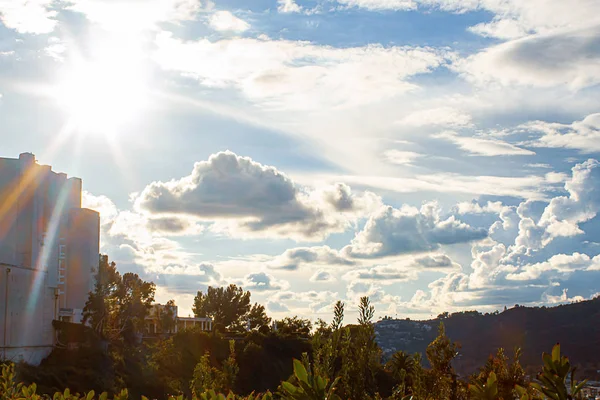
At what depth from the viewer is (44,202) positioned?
6900cm

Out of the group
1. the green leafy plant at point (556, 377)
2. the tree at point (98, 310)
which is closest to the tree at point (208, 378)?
the green leafy plant at point (556, 377)

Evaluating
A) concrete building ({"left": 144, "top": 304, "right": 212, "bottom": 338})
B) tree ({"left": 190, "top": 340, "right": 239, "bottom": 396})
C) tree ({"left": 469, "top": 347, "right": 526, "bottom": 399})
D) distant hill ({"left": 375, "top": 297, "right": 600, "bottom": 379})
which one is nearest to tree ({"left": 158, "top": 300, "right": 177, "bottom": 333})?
concrete building ({"left": 144, "top": 304, "right": 212, "bottom": 338})

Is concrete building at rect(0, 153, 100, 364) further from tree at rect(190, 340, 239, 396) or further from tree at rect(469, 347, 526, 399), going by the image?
tree at rect(469, 347, 526, 399)

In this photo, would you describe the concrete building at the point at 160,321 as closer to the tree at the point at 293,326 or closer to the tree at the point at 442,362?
the tree at the point at 293,326

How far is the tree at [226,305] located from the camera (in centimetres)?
11188

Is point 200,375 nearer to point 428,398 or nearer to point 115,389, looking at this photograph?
point 428,398

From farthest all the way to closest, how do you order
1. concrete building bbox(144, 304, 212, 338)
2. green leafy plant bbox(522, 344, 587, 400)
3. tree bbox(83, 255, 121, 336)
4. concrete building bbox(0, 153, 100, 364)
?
concrete building bbox(144, 304, 212, 338), tree bbox(83, 255, 121, 336), concrete building bbox(0, 153, 100, 364), green leafy plant bbox(522, 344, 587, 400)

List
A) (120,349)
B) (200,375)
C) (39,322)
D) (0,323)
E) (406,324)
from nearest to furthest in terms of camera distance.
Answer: (200,375) < (0,323) < (39,322) < (120,349) < (406,324)

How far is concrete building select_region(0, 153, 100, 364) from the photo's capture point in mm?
51938

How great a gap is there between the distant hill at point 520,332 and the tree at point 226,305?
21615 mm

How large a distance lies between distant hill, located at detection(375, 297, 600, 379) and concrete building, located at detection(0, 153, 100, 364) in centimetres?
5364

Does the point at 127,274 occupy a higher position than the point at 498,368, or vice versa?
the point at 127,274

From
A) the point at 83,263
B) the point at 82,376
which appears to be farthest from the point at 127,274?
the point at 82,376

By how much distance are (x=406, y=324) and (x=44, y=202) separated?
10835 centimetres
